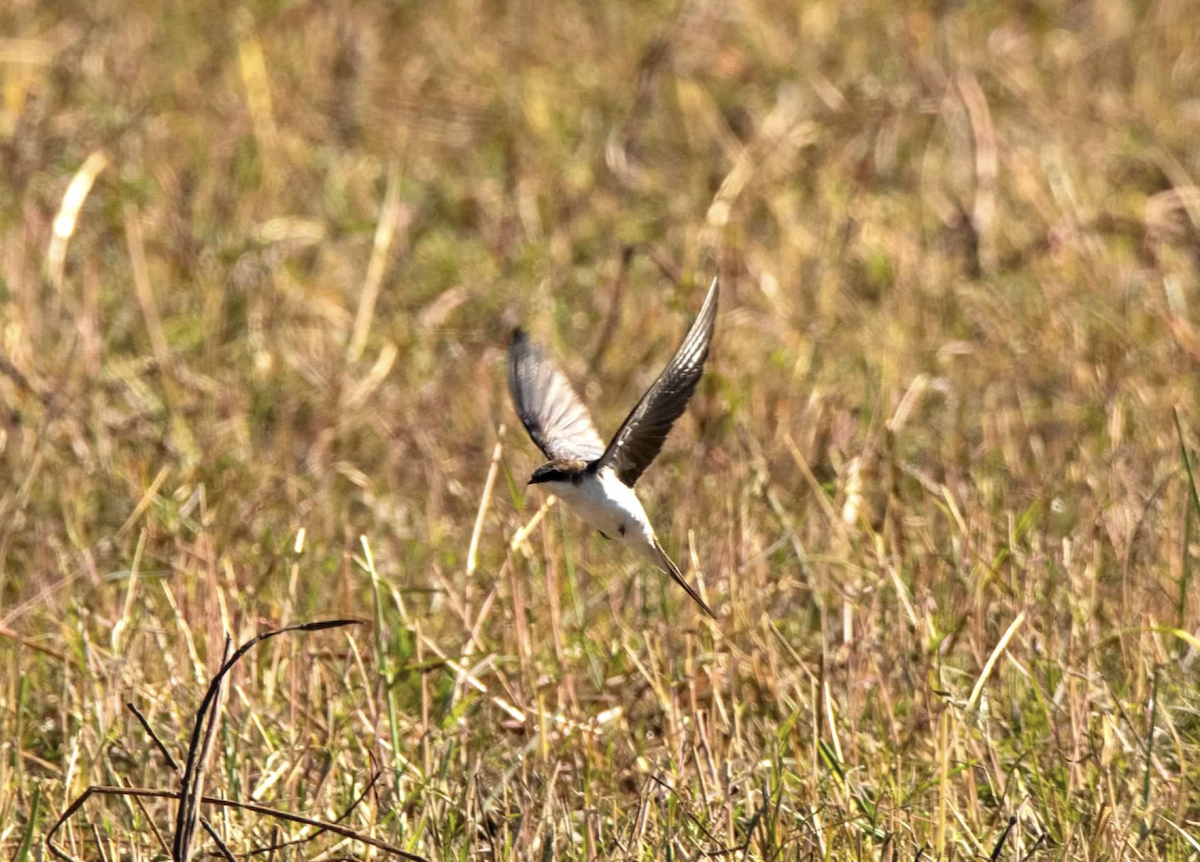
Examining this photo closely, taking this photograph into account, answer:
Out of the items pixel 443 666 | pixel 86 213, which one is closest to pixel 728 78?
pixel 86 213

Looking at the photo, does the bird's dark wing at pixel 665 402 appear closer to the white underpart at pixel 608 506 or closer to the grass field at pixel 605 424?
the white underpart at pixel 608 506

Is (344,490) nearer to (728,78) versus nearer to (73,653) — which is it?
(73,653)

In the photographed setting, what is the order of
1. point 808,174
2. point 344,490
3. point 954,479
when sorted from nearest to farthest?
point 954,479 < point 344,490 < point 808,174

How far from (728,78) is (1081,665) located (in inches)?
189

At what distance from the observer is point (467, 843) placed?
10.2ft

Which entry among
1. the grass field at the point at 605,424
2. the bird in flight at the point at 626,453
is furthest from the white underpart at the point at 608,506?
the grass field at the point at 605,424

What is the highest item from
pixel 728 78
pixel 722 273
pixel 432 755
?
pixel 728 78

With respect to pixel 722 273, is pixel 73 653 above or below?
below

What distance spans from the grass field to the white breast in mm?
333

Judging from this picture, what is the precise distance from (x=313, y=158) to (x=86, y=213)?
1.13m

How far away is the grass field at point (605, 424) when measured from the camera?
346 cm

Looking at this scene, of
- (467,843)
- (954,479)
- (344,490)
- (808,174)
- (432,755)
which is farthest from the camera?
(808,174)

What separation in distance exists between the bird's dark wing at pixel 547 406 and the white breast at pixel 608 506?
0.33 meters

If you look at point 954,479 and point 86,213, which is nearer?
point 954,479
